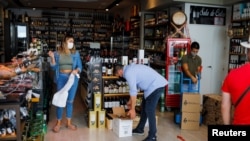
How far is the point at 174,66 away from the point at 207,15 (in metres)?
1.66

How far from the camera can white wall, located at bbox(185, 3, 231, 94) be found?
274 inches

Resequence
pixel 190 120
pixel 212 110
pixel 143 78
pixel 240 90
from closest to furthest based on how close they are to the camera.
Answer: pixel 240 90
pixel 143 78
pixel 190 120
pixel 212 110

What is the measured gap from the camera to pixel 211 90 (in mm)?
7199

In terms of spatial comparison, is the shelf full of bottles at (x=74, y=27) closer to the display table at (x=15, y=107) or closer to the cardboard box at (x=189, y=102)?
the cardboard box at (x=189, y=102)

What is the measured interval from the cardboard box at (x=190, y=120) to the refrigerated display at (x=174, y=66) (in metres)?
1.32

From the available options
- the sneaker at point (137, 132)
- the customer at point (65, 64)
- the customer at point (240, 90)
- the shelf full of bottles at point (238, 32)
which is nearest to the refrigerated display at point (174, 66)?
the shelf full of bottles at point (238, 32)

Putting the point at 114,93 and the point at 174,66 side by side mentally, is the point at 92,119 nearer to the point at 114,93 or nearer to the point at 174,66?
the point at 114,93

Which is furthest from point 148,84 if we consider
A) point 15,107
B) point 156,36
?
point 156,36

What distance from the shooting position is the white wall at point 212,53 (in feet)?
22.8

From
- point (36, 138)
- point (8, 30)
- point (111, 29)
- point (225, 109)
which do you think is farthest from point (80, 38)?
point (225, 109)

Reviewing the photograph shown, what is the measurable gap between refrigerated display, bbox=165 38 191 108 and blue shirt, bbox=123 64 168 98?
2347mm

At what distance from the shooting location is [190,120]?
16.7 feet

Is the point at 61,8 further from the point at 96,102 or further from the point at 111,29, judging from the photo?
the point at 96,102

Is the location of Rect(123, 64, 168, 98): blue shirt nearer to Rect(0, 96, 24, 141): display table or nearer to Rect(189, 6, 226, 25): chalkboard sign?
Rect(0, 96, 24, 141): display table
